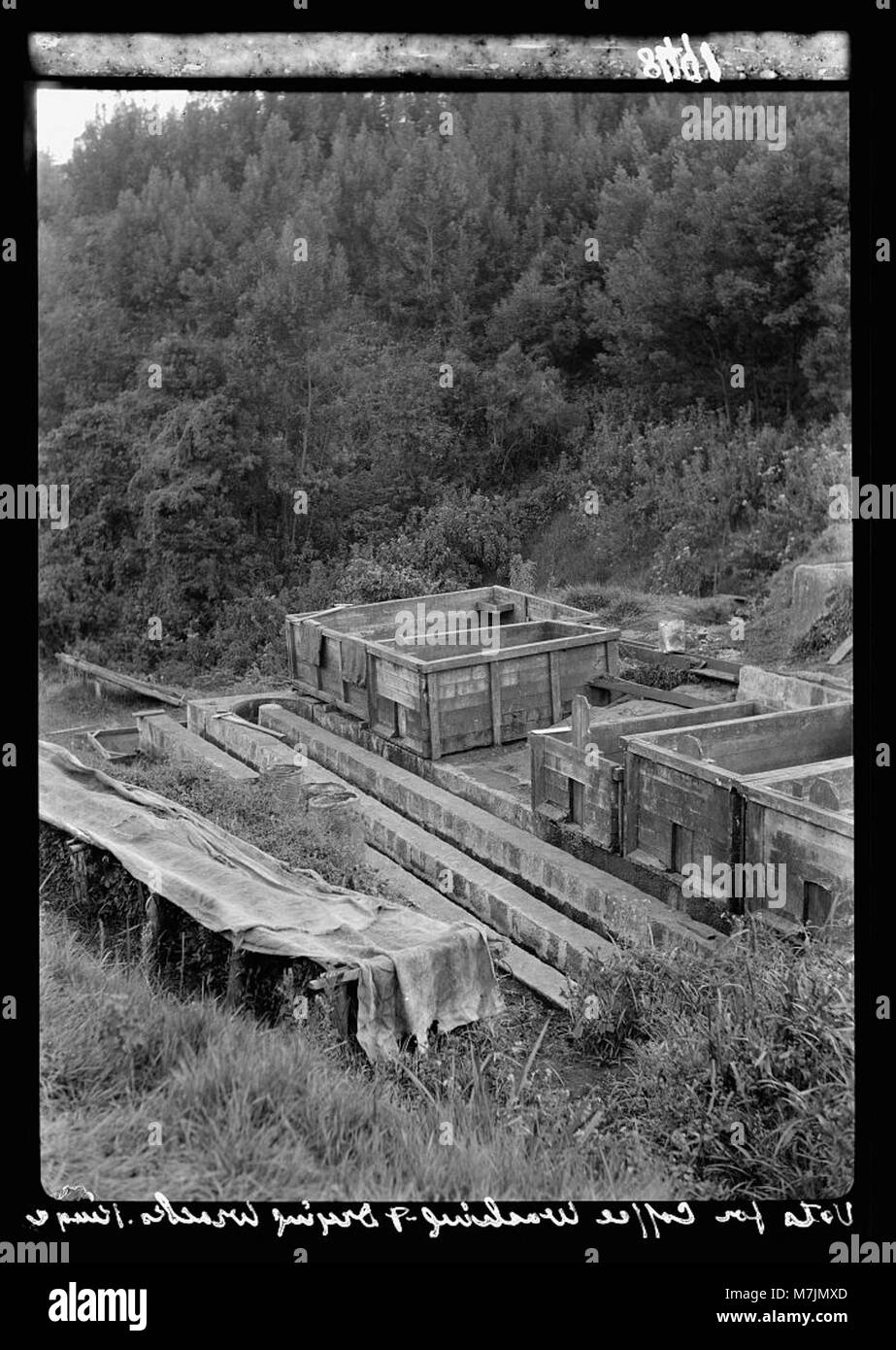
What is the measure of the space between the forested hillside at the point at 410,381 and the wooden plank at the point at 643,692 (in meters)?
2.49

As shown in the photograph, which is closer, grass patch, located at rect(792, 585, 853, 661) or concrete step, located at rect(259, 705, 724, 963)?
concrete step, located at rect(259, 705, 724, 963)

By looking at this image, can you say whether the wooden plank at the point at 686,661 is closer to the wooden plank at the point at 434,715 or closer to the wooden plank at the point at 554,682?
the wooden plank at the point at 554,682

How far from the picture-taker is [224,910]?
5.89 meters

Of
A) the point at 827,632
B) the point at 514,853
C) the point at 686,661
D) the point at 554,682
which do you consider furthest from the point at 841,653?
the point at 514,853

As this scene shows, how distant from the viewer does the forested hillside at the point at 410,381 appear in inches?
528

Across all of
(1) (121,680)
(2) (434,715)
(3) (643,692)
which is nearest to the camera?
(2) (434,715)

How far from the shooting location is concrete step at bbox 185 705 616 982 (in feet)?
27.6

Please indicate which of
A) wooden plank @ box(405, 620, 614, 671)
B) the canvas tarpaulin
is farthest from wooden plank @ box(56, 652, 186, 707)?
the canvas tarpaulin

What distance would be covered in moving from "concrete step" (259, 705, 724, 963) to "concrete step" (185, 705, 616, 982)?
12 centimetres

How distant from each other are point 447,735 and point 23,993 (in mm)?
8298

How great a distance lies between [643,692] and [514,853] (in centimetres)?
362

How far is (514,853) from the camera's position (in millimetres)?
9664

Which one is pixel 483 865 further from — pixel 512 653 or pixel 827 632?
pixel 827 632

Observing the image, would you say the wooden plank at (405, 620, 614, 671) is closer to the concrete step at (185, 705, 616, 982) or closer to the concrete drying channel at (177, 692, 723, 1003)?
the concrete drying channel at (177, 692, 723, 1003)
